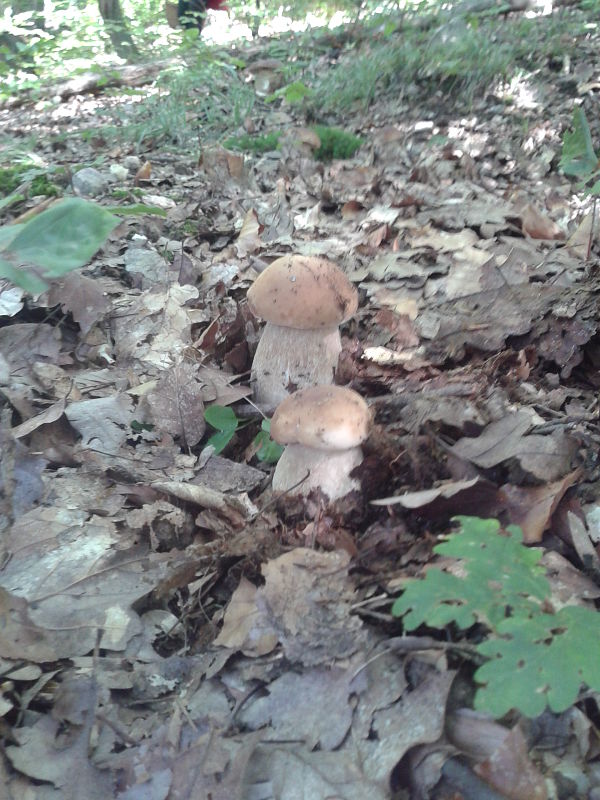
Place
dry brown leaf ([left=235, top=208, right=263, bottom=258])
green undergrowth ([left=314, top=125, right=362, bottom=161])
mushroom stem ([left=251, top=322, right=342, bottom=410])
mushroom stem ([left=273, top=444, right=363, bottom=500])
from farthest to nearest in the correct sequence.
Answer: green undergrowth ([left=314, top=125, right=362, bottom=161]), dry brown leaf ([left=235, top=208, right=263, bottom=258]), mushroom stem ([left=251, top=322, right=342, bottom=410]), mushroom stem ([left=273, top=444, right=363, bottom=500])

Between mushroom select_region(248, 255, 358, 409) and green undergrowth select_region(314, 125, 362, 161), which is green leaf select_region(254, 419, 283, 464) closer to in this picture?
mushroom select_region(248, 255, 358, 409)

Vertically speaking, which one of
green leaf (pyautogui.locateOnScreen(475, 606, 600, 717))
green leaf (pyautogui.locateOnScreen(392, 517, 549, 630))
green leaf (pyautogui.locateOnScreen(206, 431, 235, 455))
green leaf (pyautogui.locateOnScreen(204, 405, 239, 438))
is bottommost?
green leaf (pyautogui.locateOnScreen(206, 431, 235, 455))

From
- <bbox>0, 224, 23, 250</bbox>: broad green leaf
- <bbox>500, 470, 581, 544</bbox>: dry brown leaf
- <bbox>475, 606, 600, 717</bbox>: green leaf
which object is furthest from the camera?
<bbox>500, 470, 581, 544</bbox>: dry brown leaf

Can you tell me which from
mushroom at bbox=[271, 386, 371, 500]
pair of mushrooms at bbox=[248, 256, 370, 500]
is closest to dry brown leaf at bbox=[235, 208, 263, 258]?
pair of mushrooms at bbox=[248, 256, 370, 500]

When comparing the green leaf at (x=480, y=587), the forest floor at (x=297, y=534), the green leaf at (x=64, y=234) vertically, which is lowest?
the forest floor at (x=297, y=534)

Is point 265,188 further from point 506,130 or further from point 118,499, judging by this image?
point 118,499

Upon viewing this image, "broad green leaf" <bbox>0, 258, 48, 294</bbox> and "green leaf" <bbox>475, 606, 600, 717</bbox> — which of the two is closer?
"green leaf" <bbox>475, 606, 600, 717</bbox>

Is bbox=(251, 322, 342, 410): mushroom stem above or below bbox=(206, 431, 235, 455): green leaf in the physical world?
above

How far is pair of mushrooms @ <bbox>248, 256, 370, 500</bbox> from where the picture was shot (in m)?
2.06

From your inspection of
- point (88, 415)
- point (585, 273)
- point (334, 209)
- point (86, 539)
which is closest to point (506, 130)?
point (334, 209)

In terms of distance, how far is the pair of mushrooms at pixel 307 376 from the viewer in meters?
2.06

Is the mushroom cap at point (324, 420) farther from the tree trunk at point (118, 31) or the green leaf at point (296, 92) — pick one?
the tree trunk at point (118, 31)

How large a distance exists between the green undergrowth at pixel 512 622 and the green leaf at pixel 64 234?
1.11m

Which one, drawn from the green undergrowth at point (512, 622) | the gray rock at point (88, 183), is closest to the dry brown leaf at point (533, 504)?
the green undergrowth at point (512, 622)
